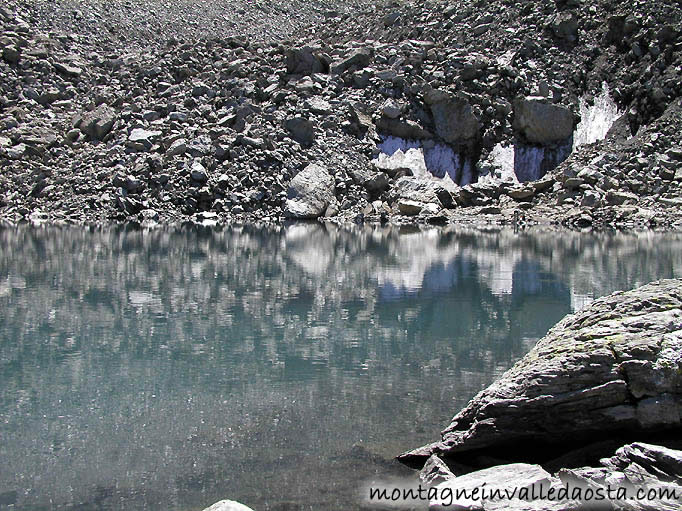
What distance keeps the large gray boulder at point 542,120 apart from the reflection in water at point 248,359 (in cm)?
2525

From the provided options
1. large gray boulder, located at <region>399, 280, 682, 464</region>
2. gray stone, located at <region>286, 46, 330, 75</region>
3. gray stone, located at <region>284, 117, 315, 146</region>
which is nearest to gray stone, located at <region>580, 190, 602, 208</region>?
gray stone, located at <region>284, 117, 315, 146</region>

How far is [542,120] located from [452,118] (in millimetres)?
7095

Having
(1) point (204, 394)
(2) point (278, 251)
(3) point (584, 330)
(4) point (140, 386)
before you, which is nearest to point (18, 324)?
(4) point (140, 386)

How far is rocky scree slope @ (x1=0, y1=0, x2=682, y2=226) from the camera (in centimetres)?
4872

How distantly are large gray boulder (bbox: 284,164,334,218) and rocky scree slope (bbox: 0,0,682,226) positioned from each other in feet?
0.41

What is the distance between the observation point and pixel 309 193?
49.3m

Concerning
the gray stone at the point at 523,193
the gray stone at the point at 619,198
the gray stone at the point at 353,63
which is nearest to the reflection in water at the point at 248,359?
the gray stone at the point at 619,198

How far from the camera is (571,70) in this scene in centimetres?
5722

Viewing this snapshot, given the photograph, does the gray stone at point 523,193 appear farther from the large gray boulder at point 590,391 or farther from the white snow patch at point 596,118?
the large gray boulder at point 590,391

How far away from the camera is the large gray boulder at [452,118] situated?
54125mm

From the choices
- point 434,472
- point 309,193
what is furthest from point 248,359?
point 309,193

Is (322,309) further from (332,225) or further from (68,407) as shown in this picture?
(332,225)

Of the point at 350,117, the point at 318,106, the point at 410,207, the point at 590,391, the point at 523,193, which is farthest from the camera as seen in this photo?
the point at 350,117

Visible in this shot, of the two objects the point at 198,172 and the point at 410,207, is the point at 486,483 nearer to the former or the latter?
the point at 410,207
